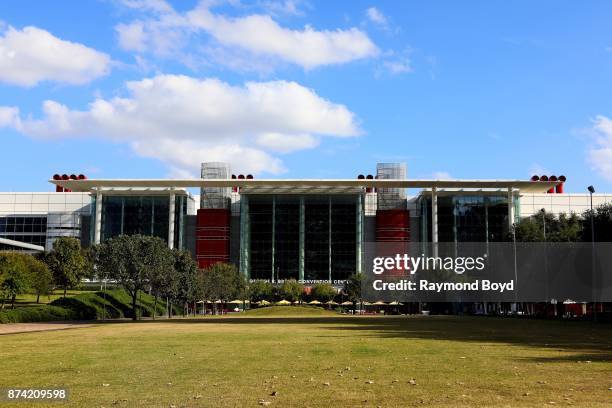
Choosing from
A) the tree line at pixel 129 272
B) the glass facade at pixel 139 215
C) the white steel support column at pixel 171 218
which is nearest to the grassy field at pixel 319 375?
the tree line at pixel 129 272

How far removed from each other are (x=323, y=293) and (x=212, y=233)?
34.2 m

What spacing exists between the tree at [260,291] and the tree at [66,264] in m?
47.6

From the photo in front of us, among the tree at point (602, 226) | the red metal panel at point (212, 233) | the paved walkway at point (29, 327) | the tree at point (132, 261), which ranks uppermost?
the red metal panel at point (212, 233)

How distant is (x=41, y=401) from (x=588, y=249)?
7291 cm

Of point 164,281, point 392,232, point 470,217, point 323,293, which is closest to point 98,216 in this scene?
point 323,293

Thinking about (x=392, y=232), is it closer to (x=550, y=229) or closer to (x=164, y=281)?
(x=550, y=229)

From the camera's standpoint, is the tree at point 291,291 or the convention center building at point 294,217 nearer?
the tree at point 291,291

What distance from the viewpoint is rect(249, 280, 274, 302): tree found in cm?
16250

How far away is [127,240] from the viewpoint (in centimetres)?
8806

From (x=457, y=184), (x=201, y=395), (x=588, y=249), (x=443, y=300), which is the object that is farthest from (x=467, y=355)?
(x=457, y=184)

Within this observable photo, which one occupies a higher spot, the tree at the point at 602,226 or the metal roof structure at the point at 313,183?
the metal roof structure at the point at 313,183

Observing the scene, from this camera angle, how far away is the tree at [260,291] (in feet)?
533

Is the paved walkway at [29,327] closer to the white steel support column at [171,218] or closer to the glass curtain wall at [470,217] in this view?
the white steel support column at [171,218]

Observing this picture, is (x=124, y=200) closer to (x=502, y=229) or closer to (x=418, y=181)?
(x=418, y=181)
